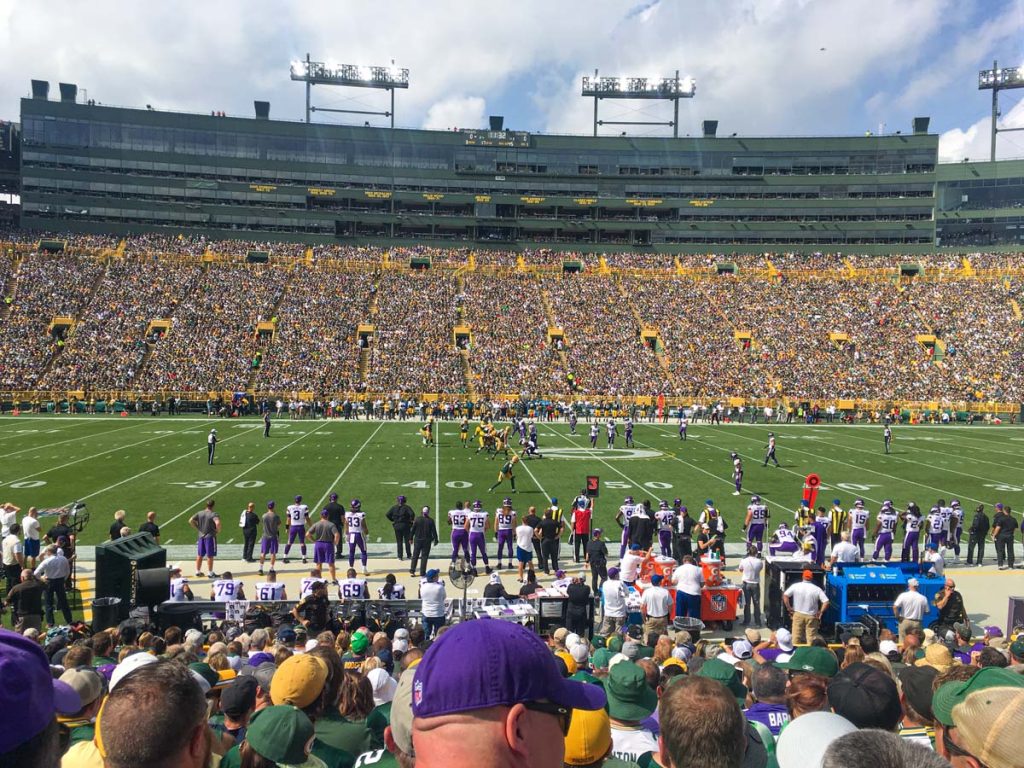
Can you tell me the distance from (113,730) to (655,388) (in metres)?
51.0

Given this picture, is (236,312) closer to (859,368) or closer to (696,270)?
(696,270)

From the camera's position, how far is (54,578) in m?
11.0

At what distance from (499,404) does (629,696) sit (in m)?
43.8

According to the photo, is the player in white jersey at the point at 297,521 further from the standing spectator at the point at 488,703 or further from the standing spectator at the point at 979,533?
the standing spectator at the point at 488,703

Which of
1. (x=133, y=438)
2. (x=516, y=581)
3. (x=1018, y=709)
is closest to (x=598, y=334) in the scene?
(x=133, y=438)

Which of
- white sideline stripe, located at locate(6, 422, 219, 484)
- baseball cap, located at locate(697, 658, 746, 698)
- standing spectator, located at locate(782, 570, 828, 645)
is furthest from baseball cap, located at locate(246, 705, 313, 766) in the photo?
white sideline stripe, located at locate(6, 422, 219, 484)

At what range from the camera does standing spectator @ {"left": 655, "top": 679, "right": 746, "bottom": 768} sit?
8.04 ft

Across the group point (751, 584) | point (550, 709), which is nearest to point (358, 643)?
point (550, 709)

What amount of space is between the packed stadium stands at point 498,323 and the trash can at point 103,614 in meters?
40.1

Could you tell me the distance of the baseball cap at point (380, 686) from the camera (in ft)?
17.3

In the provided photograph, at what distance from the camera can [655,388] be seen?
51844 millimetres

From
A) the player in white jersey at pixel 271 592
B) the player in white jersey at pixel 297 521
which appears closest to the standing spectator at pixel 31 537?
the player in white jersey at pixel 297 521

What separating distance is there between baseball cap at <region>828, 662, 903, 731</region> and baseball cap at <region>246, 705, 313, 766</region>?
93.9 inches

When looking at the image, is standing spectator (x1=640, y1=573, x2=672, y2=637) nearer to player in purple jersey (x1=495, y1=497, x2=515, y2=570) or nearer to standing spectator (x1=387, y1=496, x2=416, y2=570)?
player in purple jersey (x1=495, y1=497, x2=515, y2=570)
